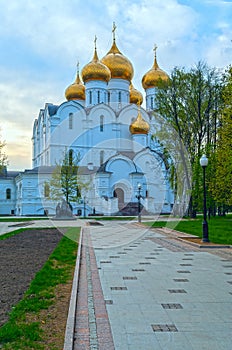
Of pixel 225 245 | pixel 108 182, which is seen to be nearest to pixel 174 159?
pixel 108 182

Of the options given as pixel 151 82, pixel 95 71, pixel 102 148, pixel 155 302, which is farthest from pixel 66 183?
pixel 155 302

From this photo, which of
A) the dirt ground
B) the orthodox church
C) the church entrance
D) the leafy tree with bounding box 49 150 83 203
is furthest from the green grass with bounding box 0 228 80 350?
the church entrance

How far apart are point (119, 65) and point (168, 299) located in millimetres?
44818

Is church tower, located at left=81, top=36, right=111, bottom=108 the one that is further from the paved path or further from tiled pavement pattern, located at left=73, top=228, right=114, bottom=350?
tiled pavement pattern, located at left=73, top=228, right=114, bottom=350

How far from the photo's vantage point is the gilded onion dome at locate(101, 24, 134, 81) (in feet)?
157

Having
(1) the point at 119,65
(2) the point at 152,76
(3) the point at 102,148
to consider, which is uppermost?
(1) the point at 119,65

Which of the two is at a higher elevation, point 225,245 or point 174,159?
point 174,159

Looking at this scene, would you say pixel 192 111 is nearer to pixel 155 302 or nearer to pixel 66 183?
pixel 66 183

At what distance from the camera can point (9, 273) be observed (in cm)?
816

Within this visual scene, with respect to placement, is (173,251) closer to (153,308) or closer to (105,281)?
(105,281)

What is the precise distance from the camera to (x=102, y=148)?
46.6 metres

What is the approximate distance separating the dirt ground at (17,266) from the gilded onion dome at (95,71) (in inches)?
1321

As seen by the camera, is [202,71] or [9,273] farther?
[202,71]

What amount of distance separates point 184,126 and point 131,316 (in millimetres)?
23870
